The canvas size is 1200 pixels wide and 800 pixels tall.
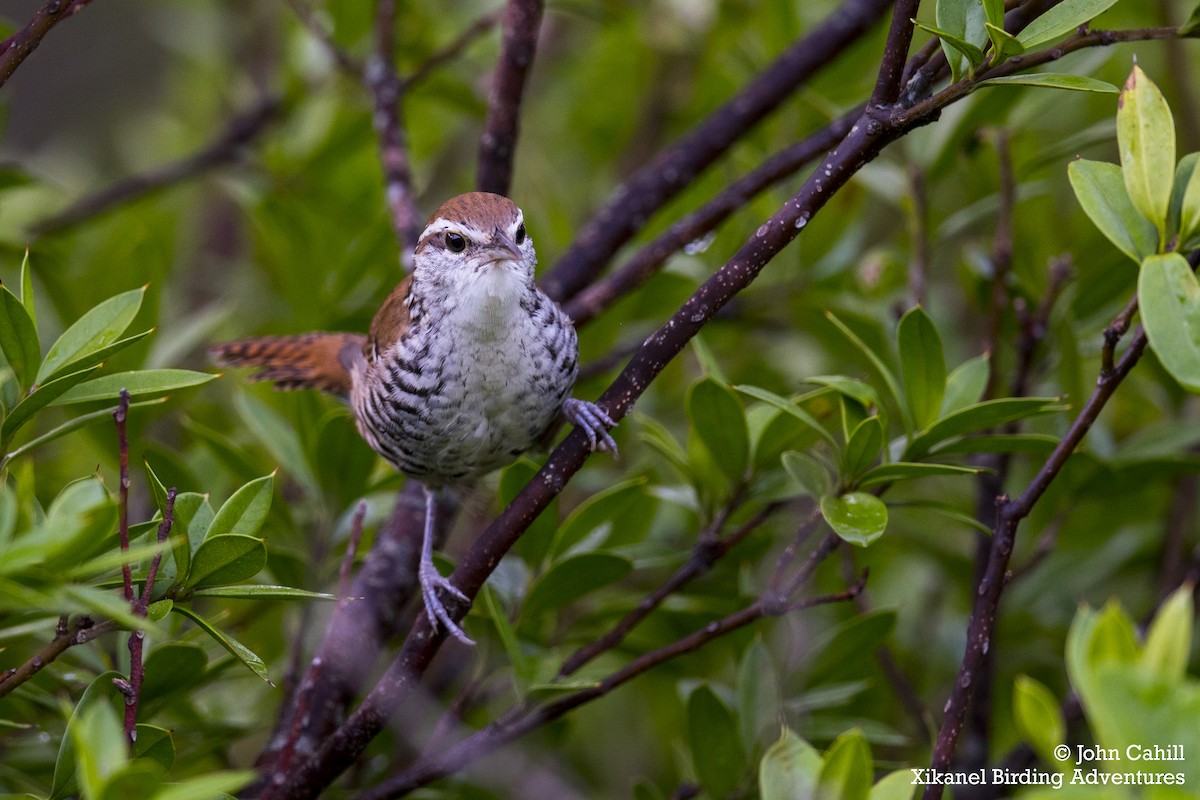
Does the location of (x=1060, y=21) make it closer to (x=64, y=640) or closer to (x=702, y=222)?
(x=702, y=222)

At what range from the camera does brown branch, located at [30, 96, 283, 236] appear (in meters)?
3.61

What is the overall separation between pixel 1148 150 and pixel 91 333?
68.0 inches

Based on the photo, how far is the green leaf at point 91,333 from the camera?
6.34 feet

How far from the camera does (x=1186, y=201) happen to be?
5.46 ft

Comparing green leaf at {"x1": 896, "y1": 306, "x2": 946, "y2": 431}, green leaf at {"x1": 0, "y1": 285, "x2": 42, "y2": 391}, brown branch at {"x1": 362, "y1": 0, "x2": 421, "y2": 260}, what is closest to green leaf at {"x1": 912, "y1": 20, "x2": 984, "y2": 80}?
green leaf at {"x1": 896, "y1": 306, "x2": 946, "y2": 431}

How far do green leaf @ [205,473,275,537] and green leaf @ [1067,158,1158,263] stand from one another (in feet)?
4.50

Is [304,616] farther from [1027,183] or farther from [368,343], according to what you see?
[1027,183]

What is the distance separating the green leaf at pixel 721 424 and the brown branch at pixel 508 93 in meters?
1.14

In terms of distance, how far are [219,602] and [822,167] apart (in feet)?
7.00

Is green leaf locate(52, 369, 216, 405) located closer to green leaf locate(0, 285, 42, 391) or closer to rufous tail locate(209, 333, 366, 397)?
green leaf locate(0, 285, 42, 391)

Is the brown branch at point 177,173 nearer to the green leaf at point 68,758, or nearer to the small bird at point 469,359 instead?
the small bird at point 469,359

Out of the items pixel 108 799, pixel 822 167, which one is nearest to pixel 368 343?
pixel 822 167

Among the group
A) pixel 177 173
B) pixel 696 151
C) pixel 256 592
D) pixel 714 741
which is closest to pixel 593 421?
pixel 714 741

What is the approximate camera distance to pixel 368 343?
307 centimetres
